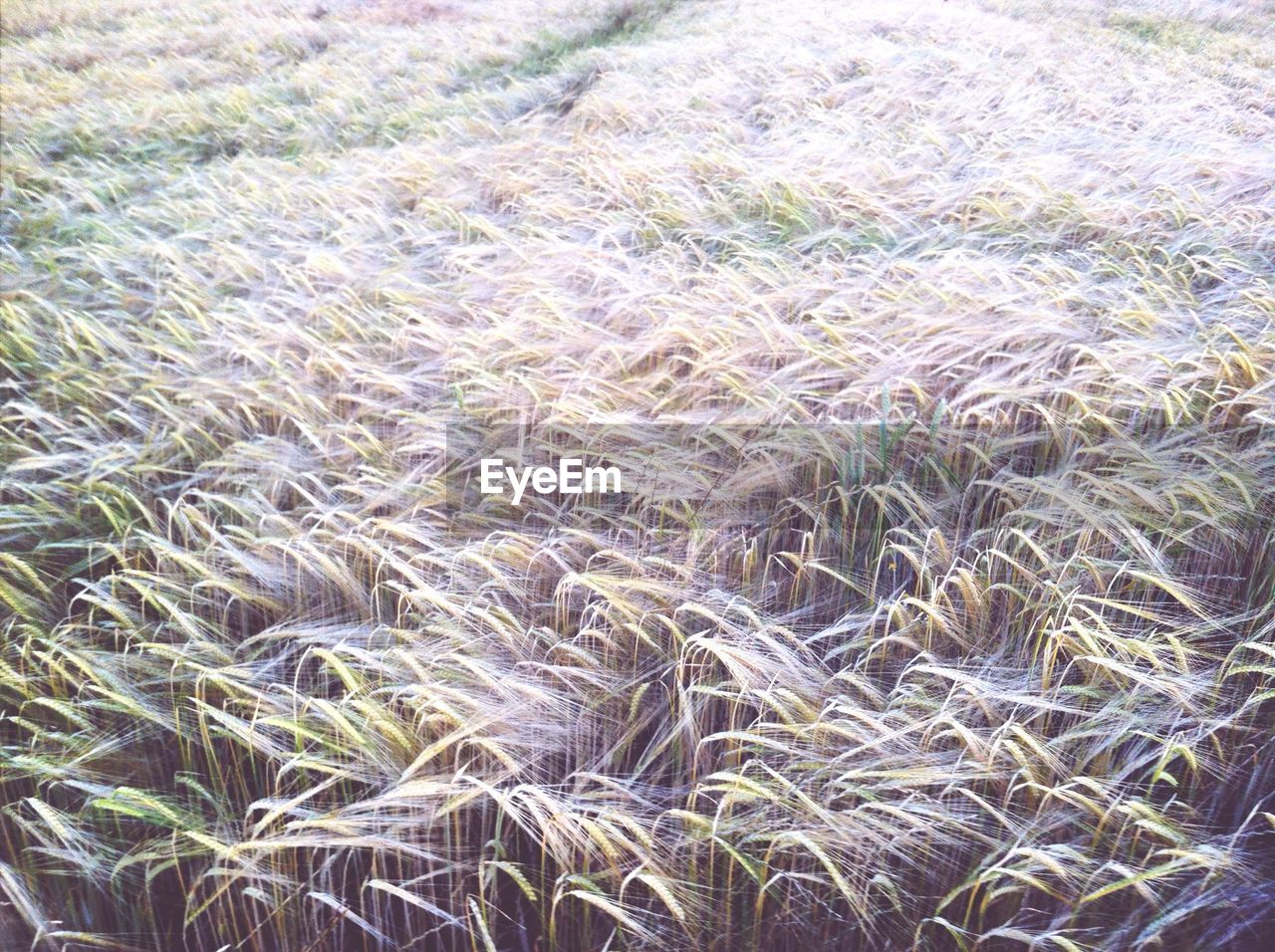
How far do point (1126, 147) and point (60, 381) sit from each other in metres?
2.91

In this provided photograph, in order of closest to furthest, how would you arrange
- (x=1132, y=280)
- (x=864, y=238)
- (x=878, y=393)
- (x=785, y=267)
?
(x=878, y=393)
(x=1132, y=280)
(x=785, y=267)
(x=864, y=238)

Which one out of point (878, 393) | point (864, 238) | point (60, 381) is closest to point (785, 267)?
point (864, 238)

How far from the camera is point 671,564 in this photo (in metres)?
1.11

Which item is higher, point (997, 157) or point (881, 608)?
point (997, 157)

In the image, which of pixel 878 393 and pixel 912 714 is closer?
pixel 912 714

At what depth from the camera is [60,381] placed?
1.74m

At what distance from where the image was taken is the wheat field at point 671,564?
81cm

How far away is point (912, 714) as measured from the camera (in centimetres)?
92

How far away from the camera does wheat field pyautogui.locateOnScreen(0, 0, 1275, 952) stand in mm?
810

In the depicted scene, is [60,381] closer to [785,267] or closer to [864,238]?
[785,267]

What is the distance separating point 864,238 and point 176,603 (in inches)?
69.0

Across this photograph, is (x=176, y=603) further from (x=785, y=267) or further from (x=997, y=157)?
(x=997, y=157)

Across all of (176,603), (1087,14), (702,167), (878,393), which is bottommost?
(176,603)

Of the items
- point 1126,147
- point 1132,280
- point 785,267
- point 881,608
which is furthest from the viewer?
point 1126,147
